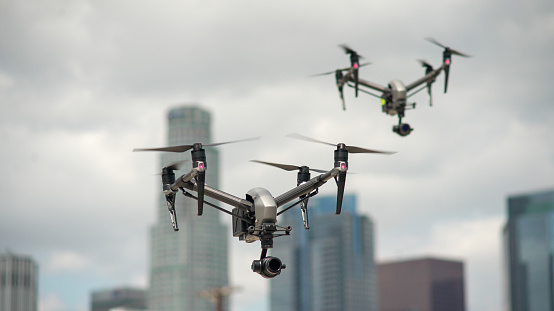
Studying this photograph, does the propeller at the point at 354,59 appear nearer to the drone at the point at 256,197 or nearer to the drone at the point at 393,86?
the drone at the point at 393,86

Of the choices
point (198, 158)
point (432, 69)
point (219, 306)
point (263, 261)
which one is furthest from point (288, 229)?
point (219, 306)

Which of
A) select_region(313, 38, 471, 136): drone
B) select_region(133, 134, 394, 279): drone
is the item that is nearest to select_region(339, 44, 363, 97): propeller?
select_region(313, 38, 471, 136): drone

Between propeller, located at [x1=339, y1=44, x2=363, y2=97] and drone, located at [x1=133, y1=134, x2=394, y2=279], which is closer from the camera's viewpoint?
drone, located at [x1=133, y1=134, x2=394, y2=279]

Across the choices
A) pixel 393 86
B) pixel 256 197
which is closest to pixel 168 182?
pixel 256 197

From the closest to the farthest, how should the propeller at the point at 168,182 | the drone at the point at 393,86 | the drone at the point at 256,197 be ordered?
1. the drone at the point at 256,197
2. the propeller at the point at 168,182
3. the drone at the point at 393,86

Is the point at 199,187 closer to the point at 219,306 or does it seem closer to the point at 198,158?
the point at 198,158

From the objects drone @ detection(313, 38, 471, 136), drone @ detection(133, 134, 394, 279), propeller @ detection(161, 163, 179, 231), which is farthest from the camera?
drone @ detection(313, 38, 471, 136)

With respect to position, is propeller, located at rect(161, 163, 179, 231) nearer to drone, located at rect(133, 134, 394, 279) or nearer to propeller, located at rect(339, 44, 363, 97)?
drone, located at rect(133, 134, 394, 279)

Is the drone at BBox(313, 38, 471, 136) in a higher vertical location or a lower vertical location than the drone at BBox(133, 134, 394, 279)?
higher

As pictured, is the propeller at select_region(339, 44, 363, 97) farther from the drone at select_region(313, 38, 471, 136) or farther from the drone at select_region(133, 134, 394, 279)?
the drone at select_region(133, 134, 394, 279)

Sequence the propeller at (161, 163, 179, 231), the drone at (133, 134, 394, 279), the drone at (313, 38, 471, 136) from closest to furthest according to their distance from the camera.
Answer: the drone at (133, 134, 394, 279)
the propeller at (161, 163, 179, 231)
the drone at (313, 38, 471, 136)

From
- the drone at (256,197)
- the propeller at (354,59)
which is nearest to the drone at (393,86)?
the propeller at (354,59)
